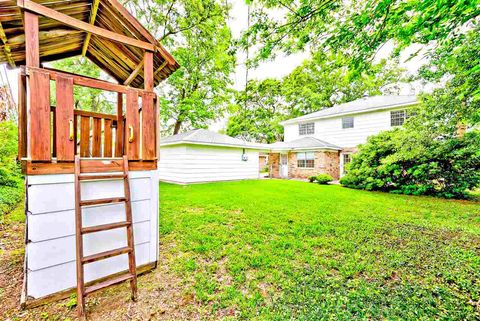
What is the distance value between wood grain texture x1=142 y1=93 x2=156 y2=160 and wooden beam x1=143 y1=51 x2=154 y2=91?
0.51 ft

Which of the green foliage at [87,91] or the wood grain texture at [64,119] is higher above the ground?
the green foliage at [87,91]

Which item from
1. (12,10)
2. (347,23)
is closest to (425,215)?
(347,23)

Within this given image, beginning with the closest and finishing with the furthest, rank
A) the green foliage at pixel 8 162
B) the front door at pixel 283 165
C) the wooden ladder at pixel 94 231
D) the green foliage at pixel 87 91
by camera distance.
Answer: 1. the wooden ladder at pixel 94 231
2. the green foliage at pixel 8 162
3. the green foliage at pixel 87 91
4. the front door at pixel 283 165

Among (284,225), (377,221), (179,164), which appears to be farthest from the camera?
(179,164)

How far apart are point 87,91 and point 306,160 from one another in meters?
16.5

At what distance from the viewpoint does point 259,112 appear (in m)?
23.9

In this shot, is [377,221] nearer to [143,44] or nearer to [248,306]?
[248,306]

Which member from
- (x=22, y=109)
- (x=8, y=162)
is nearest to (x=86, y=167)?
(x=22, y=109)

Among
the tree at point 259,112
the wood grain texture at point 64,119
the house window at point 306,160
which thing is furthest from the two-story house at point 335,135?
the wood grain texture at point 64,119

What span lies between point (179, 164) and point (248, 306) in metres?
9.27

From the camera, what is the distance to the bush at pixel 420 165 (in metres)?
7.32

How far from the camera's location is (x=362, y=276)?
2.61 metres

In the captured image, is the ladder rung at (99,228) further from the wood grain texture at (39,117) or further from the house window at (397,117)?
the house window at (397,117)

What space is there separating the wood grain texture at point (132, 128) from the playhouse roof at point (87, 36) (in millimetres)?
791
